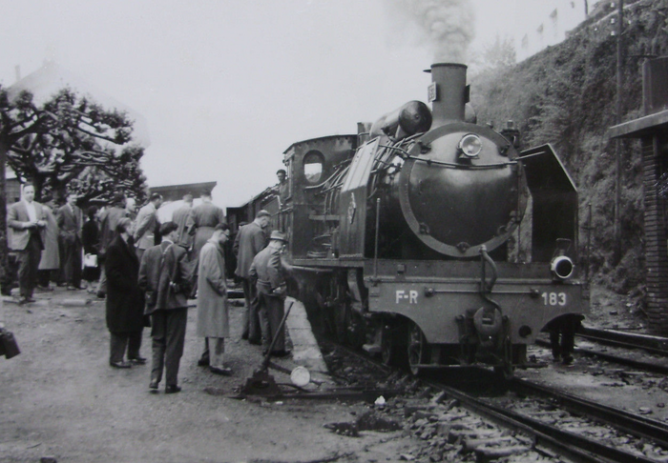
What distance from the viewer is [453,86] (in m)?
8.23

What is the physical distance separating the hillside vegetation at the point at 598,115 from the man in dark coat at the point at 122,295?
30.3 feet

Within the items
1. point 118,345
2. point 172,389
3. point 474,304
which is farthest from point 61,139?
point 474,304

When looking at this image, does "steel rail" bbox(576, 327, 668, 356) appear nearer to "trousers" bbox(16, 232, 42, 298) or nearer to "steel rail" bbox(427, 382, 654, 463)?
"steel rail" bbox(427, 382, 654, 463)

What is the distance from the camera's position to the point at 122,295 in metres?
8.12

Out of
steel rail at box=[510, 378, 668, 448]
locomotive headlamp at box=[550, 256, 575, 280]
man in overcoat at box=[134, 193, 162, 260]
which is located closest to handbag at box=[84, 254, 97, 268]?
man in overcoat at box=[134, 193, 162, 260]

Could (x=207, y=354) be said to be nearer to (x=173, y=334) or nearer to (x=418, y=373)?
(x=173, y=334)

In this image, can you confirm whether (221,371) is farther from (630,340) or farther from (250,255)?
(630,340)

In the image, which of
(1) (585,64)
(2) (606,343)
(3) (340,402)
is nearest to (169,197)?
(1) (585,64)

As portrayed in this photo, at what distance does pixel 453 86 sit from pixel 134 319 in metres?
4.46

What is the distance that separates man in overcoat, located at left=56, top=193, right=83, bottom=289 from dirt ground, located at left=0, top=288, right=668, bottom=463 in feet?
10.6

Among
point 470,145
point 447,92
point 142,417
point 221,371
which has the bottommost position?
point 142,417

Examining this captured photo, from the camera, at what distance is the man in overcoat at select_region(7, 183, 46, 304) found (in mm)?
10477

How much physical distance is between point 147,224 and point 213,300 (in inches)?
119

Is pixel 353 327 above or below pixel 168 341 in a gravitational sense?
above
